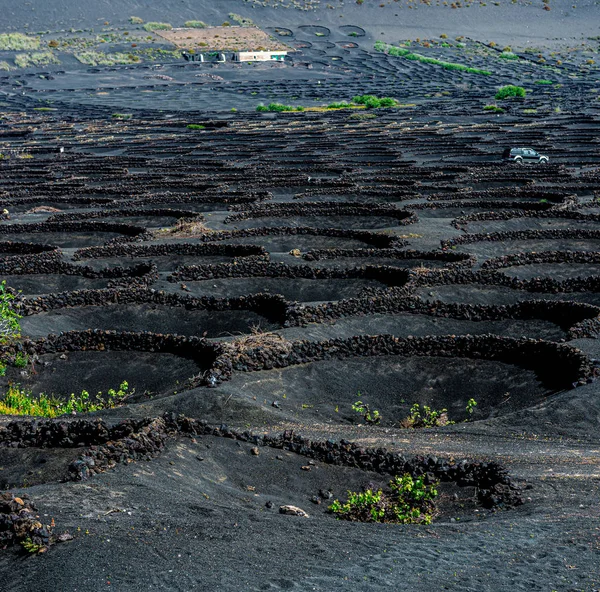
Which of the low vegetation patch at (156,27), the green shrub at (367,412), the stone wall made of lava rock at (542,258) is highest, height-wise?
the low vegetation patch at (156,27)

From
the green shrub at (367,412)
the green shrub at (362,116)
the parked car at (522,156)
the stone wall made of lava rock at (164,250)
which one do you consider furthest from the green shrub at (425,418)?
the green shrub at (362,116)

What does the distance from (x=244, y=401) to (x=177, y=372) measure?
3.74 m

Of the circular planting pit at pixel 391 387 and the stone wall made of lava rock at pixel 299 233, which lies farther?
the stone wall made of lava rock at pixel 299 233

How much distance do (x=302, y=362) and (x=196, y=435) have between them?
6.19m

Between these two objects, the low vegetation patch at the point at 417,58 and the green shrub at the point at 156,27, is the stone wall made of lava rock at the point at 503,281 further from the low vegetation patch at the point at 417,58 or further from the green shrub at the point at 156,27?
the green shrub at the point at 156,27

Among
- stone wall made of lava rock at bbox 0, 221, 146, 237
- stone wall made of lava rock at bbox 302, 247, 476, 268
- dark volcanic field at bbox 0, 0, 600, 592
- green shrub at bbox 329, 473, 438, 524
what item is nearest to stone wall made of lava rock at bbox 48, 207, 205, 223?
dark volcanic field at bbox 0, 0, 600, 592

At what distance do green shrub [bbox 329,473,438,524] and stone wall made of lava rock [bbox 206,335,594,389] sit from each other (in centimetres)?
670

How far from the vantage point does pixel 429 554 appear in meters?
11.1

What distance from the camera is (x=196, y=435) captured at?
16.7 metres

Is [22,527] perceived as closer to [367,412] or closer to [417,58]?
[367,412]

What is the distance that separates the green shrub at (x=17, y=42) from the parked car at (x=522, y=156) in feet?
420

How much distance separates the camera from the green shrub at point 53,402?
20.8 m

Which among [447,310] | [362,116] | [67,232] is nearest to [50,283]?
[67,232]

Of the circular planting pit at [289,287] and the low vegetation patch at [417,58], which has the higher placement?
the low vegetation patch at [417,58]
